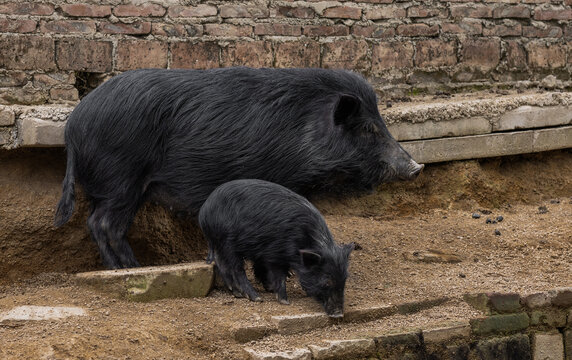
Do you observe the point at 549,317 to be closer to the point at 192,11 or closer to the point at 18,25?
the point at 192,11

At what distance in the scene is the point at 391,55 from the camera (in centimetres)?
729

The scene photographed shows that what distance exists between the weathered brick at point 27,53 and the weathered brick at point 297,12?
179 centimetres

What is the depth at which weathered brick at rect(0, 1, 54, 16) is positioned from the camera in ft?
19.5

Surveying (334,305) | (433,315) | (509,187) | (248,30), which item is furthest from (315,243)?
(509,187)

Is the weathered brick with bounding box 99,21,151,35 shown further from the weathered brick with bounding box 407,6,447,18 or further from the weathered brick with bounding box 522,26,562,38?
the weathered brick with bounding box 522,26,562,38

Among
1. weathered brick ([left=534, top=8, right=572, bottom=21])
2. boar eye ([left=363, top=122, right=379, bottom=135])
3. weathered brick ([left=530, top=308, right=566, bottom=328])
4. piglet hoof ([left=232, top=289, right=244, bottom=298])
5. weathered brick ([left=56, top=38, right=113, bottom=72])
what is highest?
weathered brick ([left=534, top=8, right=572, bottom=21])

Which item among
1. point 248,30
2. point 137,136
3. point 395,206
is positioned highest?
point 248,30

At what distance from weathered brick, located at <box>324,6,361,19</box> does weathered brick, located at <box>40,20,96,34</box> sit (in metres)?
1.88

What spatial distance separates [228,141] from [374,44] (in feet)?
7.87

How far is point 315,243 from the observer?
4852mm

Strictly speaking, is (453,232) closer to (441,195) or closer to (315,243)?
(441,195)

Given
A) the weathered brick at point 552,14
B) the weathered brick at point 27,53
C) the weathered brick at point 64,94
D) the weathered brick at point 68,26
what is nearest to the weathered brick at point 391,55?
the weathered brick at point 552,14

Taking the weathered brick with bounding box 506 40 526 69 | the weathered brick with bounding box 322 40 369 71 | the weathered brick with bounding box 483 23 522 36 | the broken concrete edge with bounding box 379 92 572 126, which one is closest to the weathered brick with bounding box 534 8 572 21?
the weathered brick with bounding box 483 23 522 36

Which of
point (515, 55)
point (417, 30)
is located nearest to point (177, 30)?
point (417, 30)
